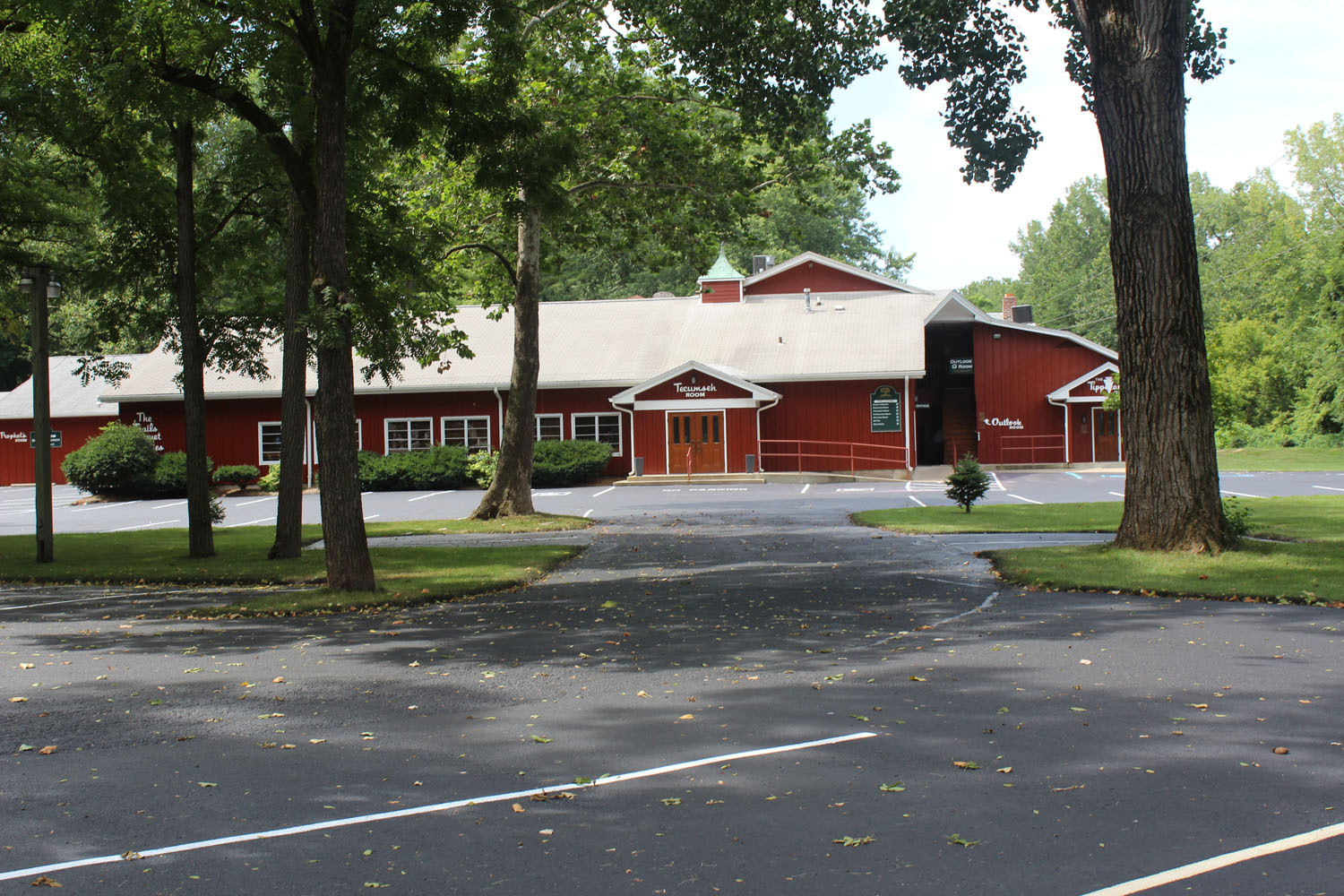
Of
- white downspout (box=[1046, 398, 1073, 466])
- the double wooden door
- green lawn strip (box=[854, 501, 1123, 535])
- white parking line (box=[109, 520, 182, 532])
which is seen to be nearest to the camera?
green lawn strip (box=[854, 501, 1123, 535])

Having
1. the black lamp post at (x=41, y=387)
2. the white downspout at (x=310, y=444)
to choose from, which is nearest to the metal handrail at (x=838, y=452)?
the white downspout at (x=310, y=444)

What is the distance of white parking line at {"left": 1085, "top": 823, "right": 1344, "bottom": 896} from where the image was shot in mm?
4270

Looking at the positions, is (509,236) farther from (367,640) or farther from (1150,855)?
(1150,855)

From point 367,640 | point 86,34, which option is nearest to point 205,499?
point 86,34

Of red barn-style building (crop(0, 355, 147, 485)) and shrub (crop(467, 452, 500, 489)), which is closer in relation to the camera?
shrub (crop(467, 452, 500, 489))

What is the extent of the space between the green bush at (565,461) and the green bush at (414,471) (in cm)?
257

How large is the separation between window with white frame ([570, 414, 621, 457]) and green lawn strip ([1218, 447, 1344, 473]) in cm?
2012

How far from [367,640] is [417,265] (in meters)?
7.97

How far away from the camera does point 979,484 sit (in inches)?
878

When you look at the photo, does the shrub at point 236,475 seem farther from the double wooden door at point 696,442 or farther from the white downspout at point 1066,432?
the white downspout at point 1066,432

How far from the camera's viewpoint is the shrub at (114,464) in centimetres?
3528

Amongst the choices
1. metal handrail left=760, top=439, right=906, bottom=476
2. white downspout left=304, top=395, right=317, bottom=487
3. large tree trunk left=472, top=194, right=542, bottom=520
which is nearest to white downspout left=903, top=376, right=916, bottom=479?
metal handrail left=760, top=439, right=906, bottom=476

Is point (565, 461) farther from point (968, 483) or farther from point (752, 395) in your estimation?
point (968, 483)

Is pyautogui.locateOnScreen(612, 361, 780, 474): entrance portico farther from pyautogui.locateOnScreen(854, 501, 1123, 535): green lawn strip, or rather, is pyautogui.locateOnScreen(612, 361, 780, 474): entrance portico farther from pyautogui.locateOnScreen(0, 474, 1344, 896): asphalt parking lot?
pyautogui.locateOnScreen(0, 474, 1344, 896): asphalt parking lot
